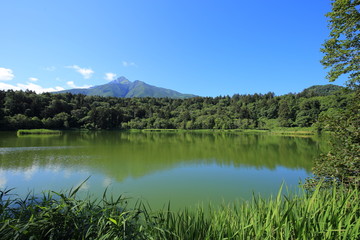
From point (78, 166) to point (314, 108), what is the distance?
69.9 metres

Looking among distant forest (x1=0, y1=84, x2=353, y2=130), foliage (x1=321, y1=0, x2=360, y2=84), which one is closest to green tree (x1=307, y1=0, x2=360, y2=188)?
foliage (x1=321, y1=0, x2=360, y2=84)

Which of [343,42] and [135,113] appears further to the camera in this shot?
[135,113]

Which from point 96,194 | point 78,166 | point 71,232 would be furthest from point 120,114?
point 71,232

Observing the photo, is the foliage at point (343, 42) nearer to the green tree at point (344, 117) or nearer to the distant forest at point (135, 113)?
the green tree at point (344, 117)

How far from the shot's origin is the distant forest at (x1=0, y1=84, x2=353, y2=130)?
52781 millimetres

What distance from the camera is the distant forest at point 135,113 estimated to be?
52.8 m

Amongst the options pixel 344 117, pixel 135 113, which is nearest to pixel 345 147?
pixel 344 117

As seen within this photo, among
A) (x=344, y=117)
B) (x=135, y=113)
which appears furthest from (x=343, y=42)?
(x=135, y=113)

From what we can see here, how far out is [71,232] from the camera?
259 centimetres

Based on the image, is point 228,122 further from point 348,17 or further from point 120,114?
point 348,17

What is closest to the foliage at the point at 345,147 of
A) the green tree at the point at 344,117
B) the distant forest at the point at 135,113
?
the green tree at the point at 344,117

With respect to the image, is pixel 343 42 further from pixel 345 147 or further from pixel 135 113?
pixel 135 113

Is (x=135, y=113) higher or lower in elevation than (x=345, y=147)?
higher

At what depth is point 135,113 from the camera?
80688 millimetres
